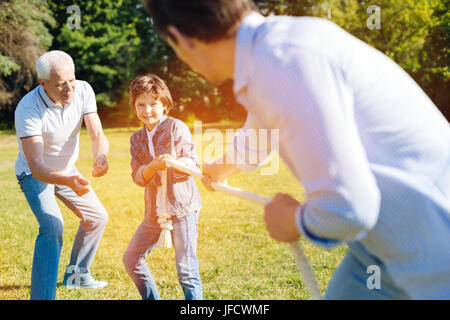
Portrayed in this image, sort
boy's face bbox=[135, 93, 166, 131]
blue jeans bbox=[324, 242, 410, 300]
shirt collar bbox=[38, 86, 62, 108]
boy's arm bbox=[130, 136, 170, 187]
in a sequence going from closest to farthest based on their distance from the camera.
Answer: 1. blue jeans bbox=[324, 242, 410, 300]
2. boy's arm bbox=[130, 136, 170, 187]
3. boy's face bbox=[135, 93, 166, 131]
4. shirt collar bbox=[38, 86, 62, 108]

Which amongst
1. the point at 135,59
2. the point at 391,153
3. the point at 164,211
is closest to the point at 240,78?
the point at 391,153

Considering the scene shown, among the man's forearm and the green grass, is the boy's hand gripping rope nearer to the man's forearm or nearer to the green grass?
the man's forearm

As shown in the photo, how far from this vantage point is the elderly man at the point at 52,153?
12.1 feet

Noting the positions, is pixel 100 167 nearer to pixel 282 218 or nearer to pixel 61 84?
pixel 61 84

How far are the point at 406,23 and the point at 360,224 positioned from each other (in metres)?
30.4

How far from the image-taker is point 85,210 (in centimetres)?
434

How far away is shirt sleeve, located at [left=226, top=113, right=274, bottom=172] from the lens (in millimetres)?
2053

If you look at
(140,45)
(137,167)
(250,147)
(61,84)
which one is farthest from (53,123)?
(140,45)

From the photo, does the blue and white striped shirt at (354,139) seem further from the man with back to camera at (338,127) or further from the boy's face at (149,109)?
the boy's face at (149,109)

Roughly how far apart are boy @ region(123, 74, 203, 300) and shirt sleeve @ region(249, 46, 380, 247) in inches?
87.8

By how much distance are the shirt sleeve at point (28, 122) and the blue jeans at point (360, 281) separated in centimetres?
279

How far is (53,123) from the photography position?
3.99 metres

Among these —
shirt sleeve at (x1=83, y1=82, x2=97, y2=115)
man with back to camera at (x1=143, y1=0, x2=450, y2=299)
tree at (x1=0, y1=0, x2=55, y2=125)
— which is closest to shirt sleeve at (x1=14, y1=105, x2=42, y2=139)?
shirt sleeve at (x1=83, y1=82, x2=97, y2=115)

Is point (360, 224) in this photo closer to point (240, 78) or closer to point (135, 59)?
point (240, 78)
